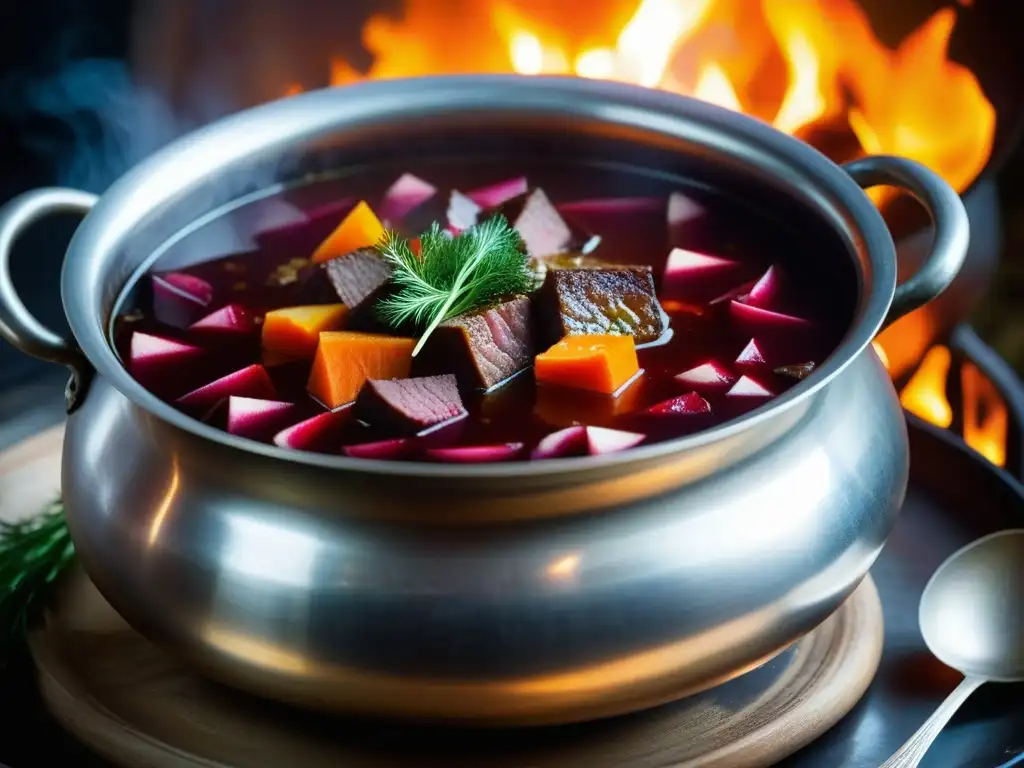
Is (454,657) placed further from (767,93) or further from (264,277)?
(767,93)

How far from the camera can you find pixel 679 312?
2100mm

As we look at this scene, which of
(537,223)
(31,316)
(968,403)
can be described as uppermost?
(31,316)

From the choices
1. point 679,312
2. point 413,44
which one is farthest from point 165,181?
point 413,44

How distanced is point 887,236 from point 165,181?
3.95ft

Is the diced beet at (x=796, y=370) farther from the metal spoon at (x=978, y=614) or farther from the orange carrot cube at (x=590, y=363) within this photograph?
the metal spoon at (x=978, y=614)

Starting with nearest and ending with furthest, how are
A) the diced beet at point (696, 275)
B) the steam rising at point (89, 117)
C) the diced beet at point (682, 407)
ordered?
the diced beet at point (682, 407), the diced beet at point (696, 275), the steam rising at point (89, 117)

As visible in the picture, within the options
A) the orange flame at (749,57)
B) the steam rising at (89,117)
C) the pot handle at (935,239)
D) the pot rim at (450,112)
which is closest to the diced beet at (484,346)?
the pot rim at (450,112)

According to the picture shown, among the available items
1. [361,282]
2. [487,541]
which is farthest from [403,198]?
[487,541]

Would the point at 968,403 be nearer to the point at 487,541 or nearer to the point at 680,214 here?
the point at 680,214

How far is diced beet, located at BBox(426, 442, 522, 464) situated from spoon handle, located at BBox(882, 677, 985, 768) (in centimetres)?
66

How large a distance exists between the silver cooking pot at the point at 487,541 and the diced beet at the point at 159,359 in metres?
0.09

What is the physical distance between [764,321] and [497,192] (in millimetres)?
637

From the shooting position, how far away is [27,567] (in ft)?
6.77

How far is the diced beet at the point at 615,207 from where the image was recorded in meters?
2.41
